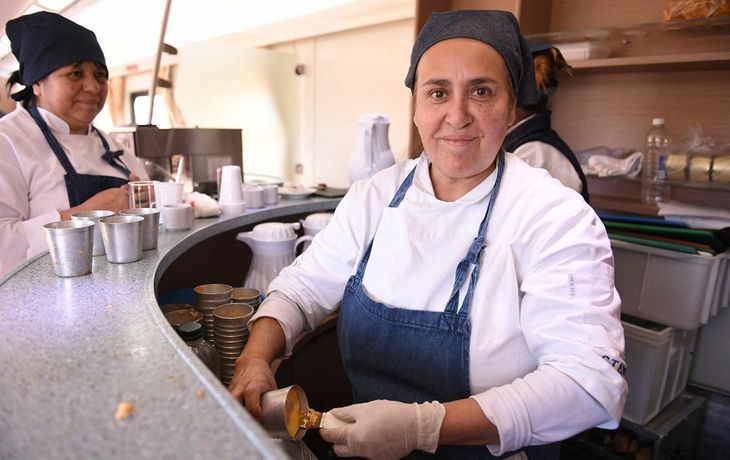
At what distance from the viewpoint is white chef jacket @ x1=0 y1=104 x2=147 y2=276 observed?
1.50 meters

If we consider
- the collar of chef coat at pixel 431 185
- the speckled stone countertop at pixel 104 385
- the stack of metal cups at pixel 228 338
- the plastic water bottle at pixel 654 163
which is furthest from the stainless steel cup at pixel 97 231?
the plastic water bottle at pixel 654 163

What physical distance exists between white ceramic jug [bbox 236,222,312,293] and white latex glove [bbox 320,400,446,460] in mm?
851

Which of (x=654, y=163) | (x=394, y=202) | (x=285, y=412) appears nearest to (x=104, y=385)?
(x=285, y=412)

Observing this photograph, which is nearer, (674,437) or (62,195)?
(62,195)

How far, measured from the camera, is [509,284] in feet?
3.42

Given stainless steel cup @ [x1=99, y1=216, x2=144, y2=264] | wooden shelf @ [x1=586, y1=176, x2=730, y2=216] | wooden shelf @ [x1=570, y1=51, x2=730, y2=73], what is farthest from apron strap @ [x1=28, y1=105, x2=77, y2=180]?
wooden shelf @ [x1=586, y1=176, x2=730, y2=216]

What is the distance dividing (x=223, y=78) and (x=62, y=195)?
242 cm

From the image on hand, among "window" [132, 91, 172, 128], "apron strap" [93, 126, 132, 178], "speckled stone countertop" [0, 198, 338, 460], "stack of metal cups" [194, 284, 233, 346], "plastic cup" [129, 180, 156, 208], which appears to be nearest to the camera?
"speckled stone countertop" [0, 198, 338, 460]

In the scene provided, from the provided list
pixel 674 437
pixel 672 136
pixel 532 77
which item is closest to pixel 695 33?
pixel 672 136

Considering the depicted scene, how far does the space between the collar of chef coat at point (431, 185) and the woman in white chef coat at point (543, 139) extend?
65cm

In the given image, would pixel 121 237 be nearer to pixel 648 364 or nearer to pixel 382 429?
pixel 382 429

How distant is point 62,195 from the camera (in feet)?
5.79

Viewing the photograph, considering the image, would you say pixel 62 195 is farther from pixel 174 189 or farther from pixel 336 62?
pixel 336 62

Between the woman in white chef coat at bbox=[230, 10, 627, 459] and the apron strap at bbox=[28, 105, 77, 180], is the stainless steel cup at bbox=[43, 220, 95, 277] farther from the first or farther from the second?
the apron strap at bbox=[28, 105, 77, 180]
